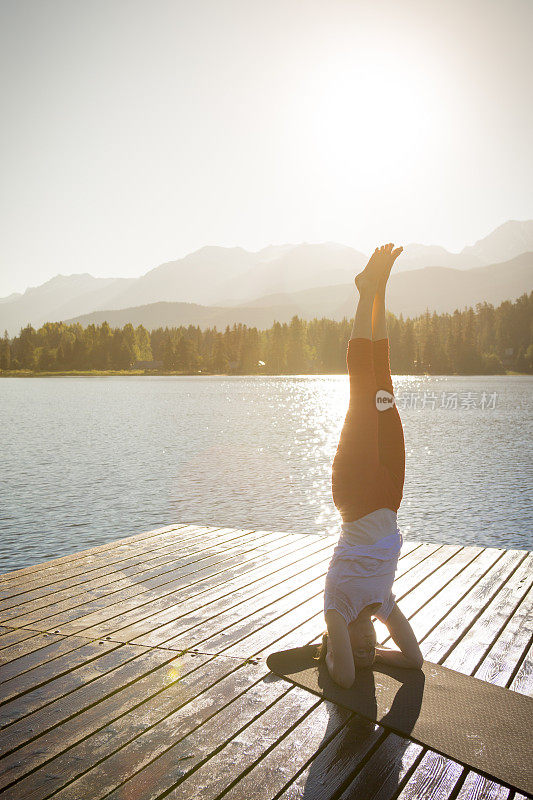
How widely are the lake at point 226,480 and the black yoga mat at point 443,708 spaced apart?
8666mm

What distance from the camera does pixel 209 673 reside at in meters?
4.34

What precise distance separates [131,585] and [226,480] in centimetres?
1445

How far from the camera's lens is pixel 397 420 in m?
4.09

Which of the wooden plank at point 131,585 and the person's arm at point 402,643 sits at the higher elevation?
the person's arm at point 402,643

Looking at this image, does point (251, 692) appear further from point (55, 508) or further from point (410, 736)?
point (55, 508)

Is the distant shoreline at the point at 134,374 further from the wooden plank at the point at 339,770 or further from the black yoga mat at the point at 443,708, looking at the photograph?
the wooden plank at the point at 339,770

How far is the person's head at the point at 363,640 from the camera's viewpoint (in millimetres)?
4160

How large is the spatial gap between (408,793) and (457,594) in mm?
3285

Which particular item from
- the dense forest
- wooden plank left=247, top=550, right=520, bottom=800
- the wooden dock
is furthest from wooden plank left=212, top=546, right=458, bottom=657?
the dense forest

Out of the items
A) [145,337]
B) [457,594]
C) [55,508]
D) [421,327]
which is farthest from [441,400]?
[145,337]

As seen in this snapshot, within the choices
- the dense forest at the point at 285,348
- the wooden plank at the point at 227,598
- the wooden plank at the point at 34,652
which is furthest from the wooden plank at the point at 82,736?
the dense forest at the point at 285,348

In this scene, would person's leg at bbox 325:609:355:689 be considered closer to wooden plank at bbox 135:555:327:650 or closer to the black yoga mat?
the black yoga mat

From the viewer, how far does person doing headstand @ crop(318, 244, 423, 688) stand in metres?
3.97

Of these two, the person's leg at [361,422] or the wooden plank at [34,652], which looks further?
the wooden plank at [34,652]
